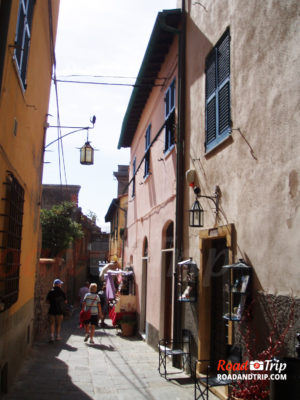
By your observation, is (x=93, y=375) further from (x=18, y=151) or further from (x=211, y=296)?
(x=18, y=151)

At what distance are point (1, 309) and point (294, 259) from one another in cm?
347

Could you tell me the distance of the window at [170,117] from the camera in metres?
9.54

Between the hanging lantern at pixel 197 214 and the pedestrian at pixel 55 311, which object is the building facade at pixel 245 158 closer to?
the hanging lantern at pixel 197 214

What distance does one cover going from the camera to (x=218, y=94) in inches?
266

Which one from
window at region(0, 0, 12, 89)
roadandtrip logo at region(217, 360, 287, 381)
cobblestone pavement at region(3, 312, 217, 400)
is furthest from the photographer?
cobblestone pavement at region(3, 312, 217, 400)

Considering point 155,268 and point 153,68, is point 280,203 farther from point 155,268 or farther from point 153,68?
point 153,68

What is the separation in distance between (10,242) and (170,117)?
5.16 meters

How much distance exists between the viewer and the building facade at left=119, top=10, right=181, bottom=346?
375 inches

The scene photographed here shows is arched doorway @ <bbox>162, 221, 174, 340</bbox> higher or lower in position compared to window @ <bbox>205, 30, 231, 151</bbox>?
lower

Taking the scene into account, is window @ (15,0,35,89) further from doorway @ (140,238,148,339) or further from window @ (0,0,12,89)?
doorway @ (140,238,148,339)

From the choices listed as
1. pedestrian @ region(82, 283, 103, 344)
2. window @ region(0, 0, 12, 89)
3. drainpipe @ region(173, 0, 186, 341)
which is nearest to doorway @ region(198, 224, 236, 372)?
drainpipe @ region(173, 0, 186, 341)

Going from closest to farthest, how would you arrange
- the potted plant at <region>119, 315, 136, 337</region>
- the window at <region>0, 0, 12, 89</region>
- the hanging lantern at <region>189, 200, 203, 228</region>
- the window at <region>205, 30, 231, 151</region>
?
the window at <region>0, 0, 12, 89</region> → the window at <region>205, 30, 231, 151</region> → the hanging lantern at <region>189, 200, 203, 228</region> → the potted plant at <region>119, 315, 136, 337</region>

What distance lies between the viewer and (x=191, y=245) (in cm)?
779

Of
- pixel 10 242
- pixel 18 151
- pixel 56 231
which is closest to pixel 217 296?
pixel 10 242
